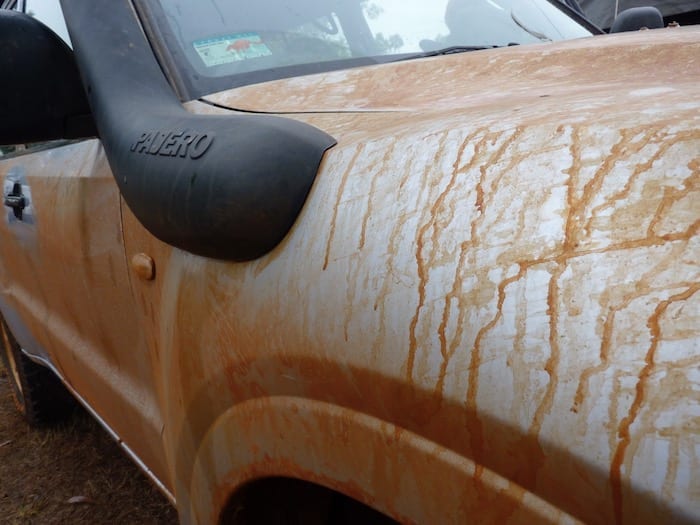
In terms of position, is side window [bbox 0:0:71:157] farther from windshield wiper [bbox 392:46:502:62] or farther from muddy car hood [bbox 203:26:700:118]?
windshield wiper [bbox 392:46:502:62]

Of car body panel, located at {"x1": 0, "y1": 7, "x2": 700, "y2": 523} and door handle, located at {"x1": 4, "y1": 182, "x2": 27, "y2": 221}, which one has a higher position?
car body panel, located at {"x1": 0, "y1": 7, "x2": 700, "y2": 523}

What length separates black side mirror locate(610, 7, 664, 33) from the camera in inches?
95.7

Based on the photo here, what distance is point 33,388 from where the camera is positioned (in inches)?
128

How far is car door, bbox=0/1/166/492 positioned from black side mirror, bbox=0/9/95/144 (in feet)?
0.52

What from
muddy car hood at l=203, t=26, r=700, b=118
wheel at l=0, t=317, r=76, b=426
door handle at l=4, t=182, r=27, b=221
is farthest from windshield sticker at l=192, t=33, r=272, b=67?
wheel at l=0, t=317, r=76, b=426

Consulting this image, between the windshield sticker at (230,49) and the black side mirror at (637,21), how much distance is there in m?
1.43

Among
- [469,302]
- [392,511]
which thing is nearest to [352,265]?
[469,302]

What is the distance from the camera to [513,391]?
0.66 m

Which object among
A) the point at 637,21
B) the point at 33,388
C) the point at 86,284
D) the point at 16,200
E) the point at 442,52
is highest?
the point at 442,52

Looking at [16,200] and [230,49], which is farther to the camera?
[16,200]

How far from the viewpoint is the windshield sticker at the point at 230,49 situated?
1.53m

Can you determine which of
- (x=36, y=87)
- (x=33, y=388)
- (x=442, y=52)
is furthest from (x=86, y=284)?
(x=33, y=388)

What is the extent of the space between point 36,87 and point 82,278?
0.59 m

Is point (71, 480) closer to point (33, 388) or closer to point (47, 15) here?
point (33, 388)
